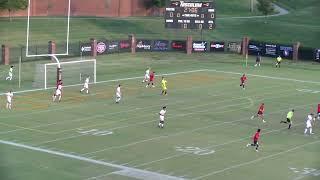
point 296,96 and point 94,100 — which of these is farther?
point 296,96

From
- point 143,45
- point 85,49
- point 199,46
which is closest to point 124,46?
point 143,45

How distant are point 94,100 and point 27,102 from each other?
4.22 metres

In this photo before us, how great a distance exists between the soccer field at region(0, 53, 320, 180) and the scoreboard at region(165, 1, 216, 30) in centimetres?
1379

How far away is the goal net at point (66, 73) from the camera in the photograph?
50.7 m

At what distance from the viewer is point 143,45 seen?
239 feet

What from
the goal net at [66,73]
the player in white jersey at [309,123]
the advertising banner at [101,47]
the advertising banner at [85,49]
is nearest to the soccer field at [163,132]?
the player in white jersey at [309,123]

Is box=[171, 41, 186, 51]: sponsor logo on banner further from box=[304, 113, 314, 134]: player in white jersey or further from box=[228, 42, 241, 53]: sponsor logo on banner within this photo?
box=[304, 113, 314, 134]: player in white jersey

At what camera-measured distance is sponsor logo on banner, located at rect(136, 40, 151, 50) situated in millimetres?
72562

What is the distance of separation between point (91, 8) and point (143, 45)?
898 inches

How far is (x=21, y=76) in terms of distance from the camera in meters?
55.2

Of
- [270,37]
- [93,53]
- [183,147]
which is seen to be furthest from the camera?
[270,37]

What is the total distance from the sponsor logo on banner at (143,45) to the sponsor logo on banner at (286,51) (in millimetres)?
13483

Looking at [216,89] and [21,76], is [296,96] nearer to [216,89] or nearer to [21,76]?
[216,89]

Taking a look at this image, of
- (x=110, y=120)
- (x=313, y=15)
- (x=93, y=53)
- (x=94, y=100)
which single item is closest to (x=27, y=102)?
(x=94, y=100)
